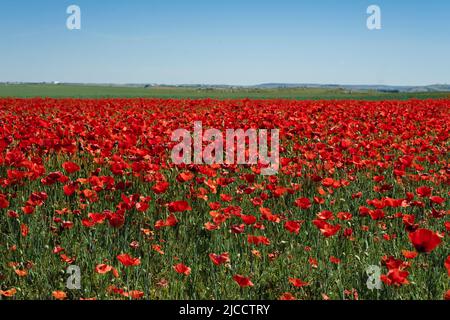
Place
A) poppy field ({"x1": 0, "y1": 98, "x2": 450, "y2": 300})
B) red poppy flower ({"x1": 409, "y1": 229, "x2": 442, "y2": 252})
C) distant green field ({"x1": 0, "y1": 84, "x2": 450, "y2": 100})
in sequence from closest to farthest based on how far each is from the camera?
red poppy flower ({"x1": 409, "y1": 229, "x2": 442, "y2": 252}), poppy field ({"x1": 0, "y1": 98, "x2": 450, "y2": 300}), distant green field ({"x1": 0, "y1": 84, "x2": 450, "y2": 100})

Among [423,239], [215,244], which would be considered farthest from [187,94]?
[423,239]

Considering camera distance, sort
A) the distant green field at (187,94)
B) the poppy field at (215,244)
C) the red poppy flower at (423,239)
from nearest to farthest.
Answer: the red poppy flower at (423,239) → the poppy field at (215,244) → the distant green field at (187,94)

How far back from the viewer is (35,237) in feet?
12.6

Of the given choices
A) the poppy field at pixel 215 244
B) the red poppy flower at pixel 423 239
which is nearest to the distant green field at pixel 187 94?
the poppy field at pixel 215 244

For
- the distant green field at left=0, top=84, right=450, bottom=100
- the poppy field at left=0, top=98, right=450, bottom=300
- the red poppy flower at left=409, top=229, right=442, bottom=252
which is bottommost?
the poppy field at left=0, top=98, right=450, bottom=300

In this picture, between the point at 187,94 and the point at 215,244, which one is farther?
the point at 187,94

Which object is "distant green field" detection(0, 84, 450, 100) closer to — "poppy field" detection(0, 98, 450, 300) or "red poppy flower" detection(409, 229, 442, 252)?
"poppy field" detection(0, 98, 450, 300)

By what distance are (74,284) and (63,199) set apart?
78.4 inches

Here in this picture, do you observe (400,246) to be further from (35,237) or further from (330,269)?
(35,237)

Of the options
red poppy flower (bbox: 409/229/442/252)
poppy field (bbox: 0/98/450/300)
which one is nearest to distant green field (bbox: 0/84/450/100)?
poppy field (bbox: 0/98/450/300)

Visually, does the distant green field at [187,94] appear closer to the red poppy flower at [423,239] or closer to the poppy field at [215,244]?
the poppy field at [215,244]

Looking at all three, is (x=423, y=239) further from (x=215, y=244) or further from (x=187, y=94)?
(x=187, y=94)

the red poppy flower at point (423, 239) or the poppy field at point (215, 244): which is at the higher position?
the red poppy flower at point (423, 239)

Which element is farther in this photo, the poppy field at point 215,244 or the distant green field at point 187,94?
the distant green field at point 187,94
